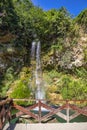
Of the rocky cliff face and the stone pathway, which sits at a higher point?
the rocky cliff face

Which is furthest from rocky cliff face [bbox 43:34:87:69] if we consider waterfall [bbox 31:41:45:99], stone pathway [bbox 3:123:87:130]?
stone pathway [bbox 3:123:87:130]

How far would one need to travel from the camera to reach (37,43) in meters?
17.1

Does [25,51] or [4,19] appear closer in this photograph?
[4,19]

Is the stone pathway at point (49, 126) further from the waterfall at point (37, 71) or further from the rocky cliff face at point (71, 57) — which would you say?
the rocky cliff face at point (71, 57)

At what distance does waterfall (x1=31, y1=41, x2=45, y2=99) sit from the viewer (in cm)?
1519

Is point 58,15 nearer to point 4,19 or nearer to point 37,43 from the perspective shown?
point 37,43

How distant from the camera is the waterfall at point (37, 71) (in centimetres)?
1519

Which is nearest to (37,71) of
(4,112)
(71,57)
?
(71,57)

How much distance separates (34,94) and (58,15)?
20.5ft

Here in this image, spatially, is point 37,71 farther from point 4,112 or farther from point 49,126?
point 4,112

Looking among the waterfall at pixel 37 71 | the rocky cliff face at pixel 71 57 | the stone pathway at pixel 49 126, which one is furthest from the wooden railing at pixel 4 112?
the rocky cliff face at pixel 71 57

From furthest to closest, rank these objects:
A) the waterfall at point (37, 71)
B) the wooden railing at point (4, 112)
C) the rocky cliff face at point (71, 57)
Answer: the rocky cliff face at point (71, 57) < the waterfall at point (37, 71) < the wooden railing at point (4, 112)

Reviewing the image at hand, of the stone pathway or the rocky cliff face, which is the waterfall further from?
the stone pathway

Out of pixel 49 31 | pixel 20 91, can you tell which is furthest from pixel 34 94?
pixel 49 31
